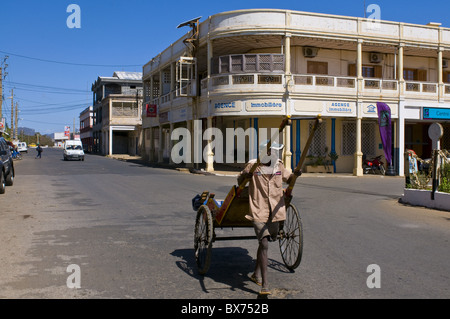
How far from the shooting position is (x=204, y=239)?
555 cm

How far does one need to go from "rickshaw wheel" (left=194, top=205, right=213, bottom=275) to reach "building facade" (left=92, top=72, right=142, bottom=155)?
50013 millimetres

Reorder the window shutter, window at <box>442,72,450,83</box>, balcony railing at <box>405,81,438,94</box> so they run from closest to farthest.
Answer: balcony railing at <box>405,81,438,94</box> < the window shutter < window at <box>442,72,450,83</box>

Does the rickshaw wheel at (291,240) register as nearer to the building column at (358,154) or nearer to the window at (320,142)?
the building column at (358,154)

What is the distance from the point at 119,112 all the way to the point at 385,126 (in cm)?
4393

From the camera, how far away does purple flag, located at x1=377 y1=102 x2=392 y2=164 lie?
24406mm

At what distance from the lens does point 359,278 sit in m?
5.38

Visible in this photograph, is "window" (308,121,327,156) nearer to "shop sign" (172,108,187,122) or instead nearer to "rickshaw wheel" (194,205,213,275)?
"shop sign" (172,108,187,122)

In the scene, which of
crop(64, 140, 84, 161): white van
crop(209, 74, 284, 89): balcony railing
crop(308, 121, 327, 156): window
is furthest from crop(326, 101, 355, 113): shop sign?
crop(64, 140, 84, 161): white van

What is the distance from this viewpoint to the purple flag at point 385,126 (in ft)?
80.1

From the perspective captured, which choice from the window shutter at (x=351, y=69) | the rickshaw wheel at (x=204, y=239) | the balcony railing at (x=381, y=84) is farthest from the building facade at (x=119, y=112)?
the rickshaw wheel at (x=204, y=239)

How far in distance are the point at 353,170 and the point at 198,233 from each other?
834 inches

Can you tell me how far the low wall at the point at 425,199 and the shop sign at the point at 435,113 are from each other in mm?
15690

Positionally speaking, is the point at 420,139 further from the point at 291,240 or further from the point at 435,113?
the point at 291,240
